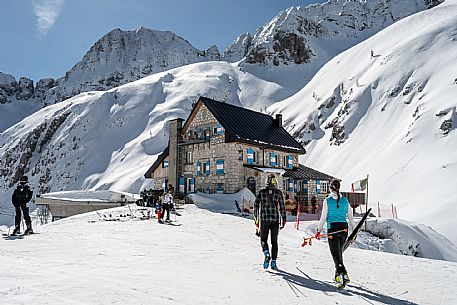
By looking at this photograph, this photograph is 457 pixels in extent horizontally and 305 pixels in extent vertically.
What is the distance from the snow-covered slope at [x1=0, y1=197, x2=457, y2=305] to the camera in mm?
5109

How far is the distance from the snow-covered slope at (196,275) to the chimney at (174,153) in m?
18.9

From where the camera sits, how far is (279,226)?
7.51m

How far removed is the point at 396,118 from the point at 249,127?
19799 mm

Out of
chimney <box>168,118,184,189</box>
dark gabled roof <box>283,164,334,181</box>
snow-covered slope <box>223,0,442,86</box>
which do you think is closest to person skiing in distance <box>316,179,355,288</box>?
dark gabled roof <box>283,164,334,181</box>

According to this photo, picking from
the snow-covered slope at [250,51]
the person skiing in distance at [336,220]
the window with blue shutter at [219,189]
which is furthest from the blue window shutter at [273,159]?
the snow-covered slope at [250,51]

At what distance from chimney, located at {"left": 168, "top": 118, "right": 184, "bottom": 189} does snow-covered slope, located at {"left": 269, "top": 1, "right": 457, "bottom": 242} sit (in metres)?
16.6

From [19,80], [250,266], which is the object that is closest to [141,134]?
[250,266]

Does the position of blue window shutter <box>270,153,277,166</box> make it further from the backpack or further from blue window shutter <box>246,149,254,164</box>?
the backpack

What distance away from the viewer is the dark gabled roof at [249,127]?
28.0 meters

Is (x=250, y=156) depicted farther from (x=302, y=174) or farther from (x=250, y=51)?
(x=250, y=51)

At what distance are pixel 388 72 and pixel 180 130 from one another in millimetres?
31601

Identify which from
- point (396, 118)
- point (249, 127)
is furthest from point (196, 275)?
point (396, 118)

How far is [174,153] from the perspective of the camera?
31250 mm

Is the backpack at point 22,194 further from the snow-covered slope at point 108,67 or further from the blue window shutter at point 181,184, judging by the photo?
the snow-covered slope at point 108,67
